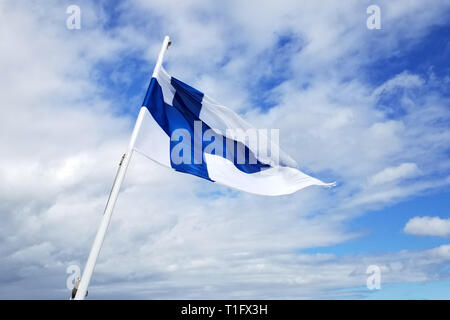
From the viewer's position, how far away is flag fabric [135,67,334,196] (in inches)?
530

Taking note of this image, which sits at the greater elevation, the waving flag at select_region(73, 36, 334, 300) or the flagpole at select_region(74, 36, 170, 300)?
the waving flag at select_region(73, 36, 334, 300)

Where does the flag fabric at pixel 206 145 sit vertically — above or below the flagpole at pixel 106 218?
above

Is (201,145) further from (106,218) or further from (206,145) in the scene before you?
(106,218)

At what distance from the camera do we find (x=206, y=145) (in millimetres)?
15188

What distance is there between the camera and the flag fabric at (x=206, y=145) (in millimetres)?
13461

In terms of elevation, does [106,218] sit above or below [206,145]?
below

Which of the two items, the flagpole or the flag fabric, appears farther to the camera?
the flag fabric

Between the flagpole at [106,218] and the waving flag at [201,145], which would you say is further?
the waving flag at [201,145]

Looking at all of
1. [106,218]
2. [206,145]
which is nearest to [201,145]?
[206,145]

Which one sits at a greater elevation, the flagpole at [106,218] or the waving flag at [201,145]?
the waving flag at [201,145]

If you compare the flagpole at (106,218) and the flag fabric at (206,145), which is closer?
the flagpole at (106,218)
